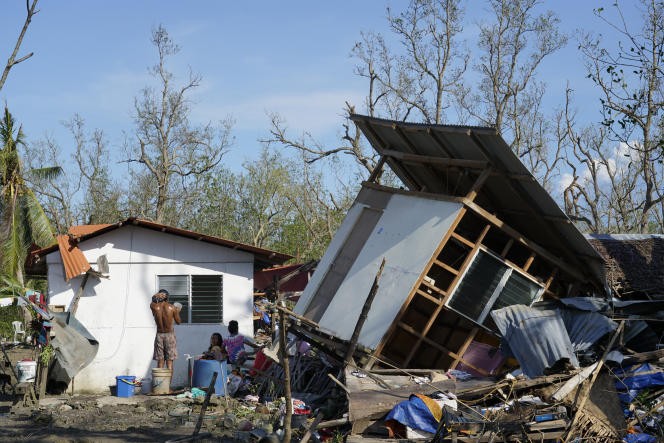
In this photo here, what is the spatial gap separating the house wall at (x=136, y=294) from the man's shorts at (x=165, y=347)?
1014 millimetres

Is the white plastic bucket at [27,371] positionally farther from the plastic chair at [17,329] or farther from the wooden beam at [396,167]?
the plastic chair at [17,329]

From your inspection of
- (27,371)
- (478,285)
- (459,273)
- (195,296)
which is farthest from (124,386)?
(478,285)

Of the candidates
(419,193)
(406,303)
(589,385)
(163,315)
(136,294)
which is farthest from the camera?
(136,294)

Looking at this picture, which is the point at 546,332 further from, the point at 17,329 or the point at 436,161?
the point at 17,329

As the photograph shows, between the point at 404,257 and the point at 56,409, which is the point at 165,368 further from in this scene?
the point at 404,257

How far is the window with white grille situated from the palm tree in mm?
10405

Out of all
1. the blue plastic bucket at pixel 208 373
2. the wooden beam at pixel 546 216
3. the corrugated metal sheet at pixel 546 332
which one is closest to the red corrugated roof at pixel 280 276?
the blue plastic bucket at pixel 208 373

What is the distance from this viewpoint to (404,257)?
13.1m

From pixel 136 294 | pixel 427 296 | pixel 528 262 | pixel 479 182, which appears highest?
pixel 479 182

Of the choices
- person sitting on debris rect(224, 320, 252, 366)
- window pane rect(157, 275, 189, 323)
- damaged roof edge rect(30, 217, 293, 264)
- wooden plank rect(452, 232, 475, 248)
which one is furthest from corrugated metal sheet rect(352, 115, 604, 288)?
window pane rect(157, 275, 189, 323)

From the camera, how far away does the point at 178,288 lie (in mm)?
17812

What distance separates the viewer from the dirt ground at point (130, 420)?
1131 centimetres

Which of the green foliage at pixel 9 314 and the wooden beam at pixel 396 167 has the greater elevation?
the wooden beam at pixel 396 167

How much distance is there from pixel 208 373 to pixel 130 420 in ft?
8.30
